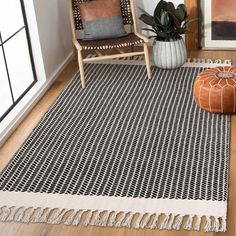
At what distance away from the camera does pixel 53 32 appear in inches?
169

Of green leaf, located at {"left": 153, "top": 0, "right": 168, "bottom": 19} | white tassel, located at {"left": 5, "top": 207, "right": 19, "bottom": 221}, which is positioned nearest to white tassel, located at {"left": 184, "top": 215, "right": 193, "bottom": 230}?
white tassel, located at {"left": 5, "top": 207, "right": 19, "bottom": 221}

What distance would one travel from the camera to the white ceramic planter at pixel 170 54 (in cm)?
416

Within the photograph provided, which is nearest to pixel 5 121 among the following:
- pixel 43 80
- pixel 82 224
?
pixel 43 80

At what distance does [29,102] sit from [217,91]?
137 cm

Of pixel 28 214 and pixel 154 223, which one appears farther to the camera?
pixel 28 214

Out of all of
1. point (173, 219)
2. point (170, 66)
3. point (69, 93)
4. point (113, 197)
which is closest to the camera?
point (173, 219)

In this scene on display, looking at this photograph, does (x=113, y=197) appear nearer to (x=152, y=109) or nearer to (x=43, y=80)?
(x=152, y=109)

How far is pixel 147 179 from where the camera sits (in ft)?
9.13

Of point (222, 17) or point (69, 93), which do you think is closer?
point (69, 93)

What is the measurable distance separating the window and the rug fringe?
52.5 inches

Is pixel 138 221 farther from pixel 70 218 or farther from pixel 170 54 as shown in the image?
pixel 170 54

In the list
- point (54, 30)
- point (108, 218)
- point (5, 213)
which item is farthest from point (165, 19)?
point (5, 213)

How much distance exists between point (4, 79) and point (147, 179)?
1.80 m

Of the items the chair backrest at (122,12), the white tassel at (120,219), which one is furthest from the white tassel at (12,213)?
the chair backrest at (122,12)
